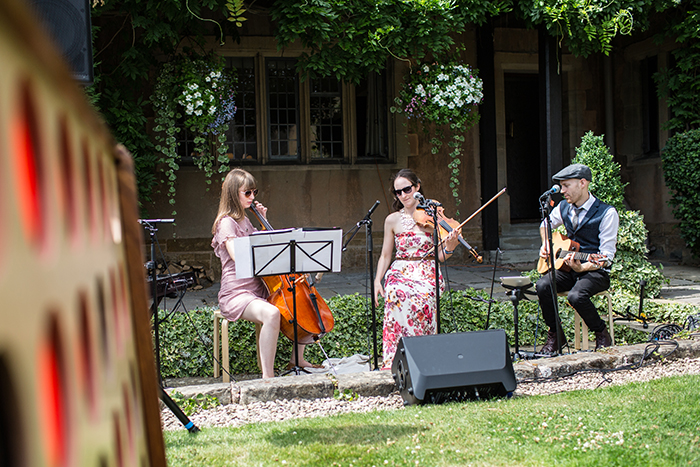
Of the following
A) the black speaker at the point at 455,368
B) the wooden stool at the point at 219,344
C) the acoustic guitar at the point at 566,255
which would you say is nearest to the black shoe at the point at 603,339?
the acoustic guitar at the point at 566,255

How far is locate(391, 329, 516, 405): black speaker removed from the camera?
3727mm

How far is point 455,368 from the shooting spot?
3762mm

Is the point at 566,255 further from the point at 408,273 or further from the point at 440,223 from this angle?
the point at 408,273

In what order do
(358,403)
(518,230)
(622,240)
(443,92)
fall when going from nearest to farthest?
1. (358,403)
2. (622,240)
3. (443,92)
4. (518,230)

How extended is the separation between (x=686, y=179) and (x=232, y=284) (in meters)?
7.73

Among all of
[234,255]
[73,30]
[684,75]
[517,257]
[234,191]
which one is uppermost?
[684,75]

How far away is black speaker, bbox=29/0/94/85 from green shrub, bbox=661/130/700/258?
8.80 meters

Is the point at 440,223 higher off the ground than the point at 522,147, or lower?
lower

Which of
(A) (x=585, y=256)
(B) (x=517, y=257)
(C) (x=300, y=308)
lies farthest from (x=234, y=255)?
(B) (x=517, y=257)

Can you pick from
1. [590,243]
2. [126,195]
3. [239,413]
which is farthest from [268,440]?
[590,243]

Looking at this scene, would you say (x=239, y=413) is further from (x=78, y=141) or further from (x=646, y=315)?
(x=646, y=315)

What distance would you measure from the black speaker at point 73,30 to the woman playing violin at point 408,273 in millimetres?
2513

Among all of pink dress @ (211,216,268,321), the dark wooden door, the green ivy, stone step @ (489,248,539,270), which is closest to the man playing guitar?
pink dress @ (211,216,268,321)

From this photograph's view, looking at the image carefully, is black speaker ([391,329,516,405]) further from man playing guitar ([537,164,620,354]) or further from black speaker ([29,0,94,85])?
black speaker ([29,0,94,85])
